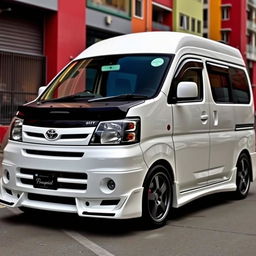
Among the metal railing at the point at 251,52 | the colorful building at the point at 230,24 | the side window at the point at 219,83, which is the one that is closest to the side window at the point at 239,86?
the side window at the point at 219,83

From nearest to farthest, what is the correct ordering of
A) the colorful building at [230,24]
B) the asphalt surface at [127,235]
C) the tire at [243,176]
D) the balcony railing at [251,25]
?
the asphalt surface at [127,235] → the tire at [243,176] → the colorful building at [230,24] → the balcony railing at [251,25]

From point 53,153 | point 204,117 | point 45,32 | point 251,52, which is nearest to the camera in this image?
point 53,153

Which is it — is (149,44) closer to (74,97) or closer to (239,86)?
(74,97)

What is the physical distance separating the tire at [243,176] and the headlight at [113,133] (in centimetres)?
341

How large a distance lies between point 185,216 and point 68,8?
18222 millimetres

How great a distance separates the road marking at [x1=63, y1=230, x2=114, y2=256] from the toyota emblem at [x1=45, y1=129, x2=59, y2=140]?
1.11 meters

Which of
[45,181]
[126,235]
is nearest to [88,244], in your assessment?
[126,235]

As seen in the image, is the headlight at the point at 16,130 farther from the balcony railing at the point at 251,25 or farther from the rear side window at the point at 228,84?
the balcony railing at the point at 251,25

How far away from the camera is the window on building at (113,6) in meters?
25.8

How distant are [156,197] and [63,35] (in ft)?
59.8

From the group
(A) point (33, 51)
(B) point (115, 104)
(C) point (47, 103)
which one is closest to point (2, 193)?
(C) point (47, 103)

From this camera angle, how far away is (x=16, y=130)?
6398mm

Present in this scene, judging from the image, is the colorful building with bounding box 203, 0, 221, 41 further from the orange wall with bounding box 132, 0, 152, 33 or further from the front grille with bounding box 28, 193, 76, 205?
the front grille with bounding box 28, 193, 76, 205

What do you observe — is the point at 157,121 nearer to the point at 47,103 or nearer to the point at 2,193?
the point at 47,103
